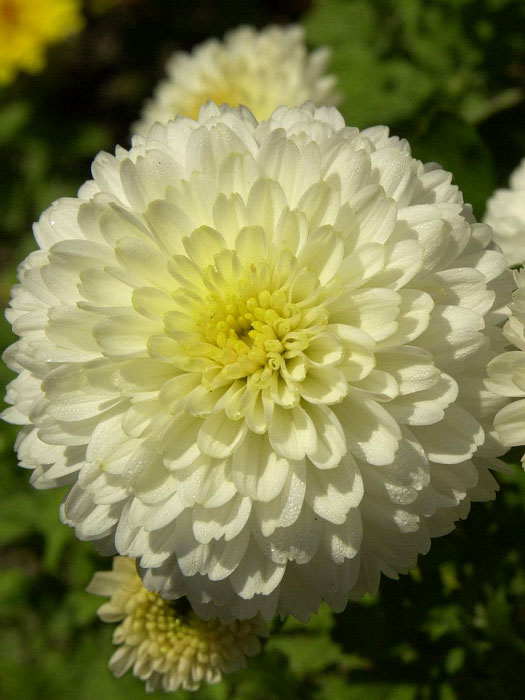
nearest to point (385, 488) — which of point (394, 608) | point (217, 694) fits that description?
point (394, 608)

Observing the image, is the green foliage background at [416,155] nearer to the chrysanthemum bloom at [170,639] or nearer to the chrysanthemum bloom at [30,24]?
the chrysanthemum bloom at [170,639]

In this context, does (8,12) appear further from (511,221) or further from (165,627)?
(165,627)

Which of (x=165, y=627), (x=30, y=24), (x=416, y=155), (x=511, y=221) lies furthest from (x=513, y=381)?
(x=30, y=24)

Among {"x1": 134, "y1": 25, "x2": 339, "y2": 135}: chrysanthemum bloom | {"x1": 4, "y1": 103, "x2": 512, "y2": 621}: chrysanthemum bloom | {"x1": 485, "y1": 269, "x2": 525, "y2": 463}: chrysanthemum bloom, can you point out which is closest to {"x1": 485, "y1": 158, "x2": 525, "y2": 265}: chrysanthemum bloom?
{"x1": 4, "y1": 103, "x2": 512, "y2": 621}: chrysanthemum bloom

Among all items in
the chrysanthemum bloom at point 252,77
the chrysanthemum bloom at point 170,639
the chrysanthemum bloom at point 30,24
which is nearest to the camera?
the chrysanthemum bloom at point 170,639

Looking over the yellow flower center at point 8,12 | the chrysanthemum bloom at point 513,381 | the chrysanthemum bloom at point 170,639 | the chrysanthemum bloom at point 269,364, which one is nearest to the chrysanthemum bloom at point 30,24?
the yellow flower center at point 8,12

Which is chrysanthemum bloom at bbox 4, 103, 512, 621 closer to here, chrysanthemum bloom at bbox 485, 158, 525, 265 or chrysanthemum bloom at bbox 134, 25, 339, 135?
chrysanthemum bloom at bbox 485, 158, 525, 265
